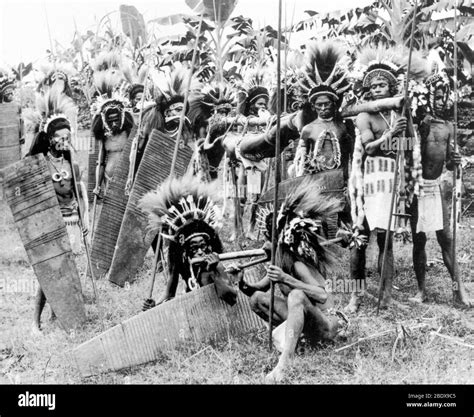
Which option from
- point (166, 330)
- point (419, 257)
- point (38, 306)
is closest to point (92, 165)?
point (38, 306)

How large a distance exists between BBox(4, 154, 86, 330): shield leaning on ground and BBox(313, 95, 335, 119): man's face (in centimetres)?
219

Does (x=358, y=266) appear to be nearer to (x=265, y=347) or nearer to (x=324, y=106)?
(x=265, y=347)

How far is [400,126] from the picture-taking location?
17.0 ft

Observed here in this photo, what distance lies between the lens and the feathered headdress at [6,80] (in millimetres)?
5669

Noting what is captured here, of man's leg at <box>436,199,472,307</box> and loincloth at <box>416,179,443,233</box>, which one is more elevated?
loincloth at <box>416,179,443,233</box>

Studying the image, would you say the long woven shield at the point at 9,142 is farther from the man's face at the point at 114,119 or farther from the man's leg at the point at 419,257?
the man's leg at the point at 419,257

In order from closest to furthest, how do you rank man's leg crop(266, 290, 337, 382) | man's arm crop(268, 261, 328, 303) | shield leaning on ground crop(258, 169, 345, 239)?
man's leg crop(266, 290, 337, 382) < man's arm crop(268, 261, 328, 303) < shield leaning on ground crop(258, 169, 345, 239)

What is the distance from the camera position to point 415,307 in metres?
5.31

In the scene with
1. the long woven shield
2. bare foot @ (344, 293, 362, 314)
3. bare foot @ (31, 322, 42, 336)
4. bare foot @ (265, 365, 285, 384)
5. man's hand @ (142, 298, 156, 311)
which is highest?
the long woven shield

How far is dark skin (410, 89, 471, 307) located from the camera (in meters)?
5.30

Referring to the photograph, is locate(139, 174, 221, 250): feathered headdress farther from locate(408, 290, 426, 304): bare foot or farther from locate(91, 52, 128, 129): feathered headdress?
locate(408, 290, 426, 304): bare foot

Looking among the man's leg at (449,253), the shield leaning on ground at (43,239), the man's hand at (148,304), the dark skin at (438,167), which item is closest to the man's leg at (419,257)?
the dark skin at (438,167)

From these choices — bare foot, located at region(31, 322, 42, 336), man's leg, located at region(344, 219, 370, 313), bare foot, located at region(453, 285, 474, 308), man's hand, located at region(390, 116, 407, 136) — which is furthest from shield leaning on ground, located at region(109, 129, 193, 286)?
bare foot, located at region(453, 285, 474, 308)

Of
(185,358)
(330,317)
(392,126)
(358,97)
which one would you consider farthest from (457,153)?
(185,358)
